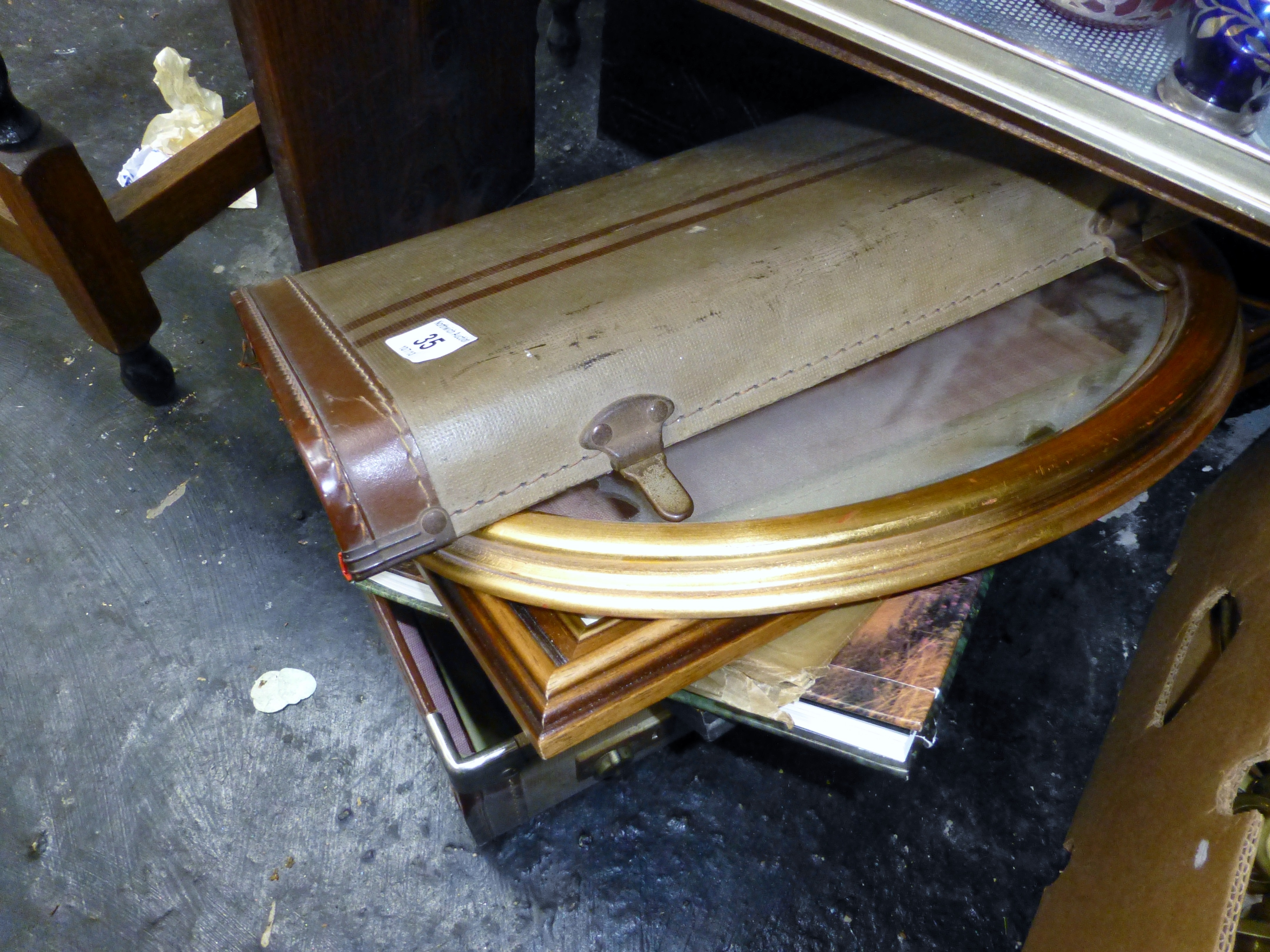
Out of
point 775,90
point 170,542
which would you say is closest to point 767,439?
point 775,90

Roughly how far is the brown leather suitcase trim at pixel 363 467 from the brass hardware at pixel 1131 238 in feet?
2.36

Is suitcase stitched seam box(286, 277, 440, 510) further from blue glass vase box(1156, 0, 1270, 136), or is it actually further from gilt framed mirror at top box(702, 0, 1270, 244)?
blue glass vase box(1156, 0, 1270, 136)

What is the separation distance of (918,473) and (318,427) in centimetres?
49

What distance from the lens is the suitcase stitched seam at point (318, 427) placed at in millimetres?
609

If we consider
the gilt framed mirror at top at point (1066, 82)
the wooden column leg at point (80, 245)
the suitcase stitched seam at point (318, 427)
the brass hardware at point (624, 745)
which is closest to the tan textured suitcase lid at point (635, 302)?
the suitcase stitched seam at point (318, 427)

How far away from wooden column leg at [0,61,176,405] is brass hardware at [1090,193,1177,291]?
46.8 inches

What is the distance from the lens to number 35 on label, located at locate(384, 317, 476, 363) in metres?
0.67

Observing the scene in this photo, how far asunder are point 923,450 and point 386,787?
0.80m

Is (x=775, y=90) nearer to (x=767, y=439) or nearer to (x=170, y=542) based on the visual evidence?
(x=767, y=439)

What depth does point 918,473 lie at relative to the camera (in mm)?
739

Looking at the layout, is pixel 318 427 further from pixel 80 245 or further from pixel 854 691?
pixel 80 245

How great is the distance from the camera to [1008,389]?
0.81m

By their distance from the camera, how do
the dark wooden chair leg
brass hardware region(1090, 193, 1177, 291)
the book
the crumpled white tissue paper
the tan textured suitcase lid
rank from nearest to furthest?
the tan textured suitcase lid, the book, brass hardware region(1090, 193, 1177, 291), the crumpled white tissue paper, the dark wooden chair leg

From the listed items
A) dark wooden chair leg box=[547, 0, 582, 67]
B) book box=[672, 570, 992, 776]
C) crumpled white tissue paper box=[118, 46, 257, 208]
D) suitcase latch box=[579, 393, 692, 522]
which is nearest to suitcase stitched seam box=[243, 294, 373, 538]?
suitcase latch box=[579, 393, 692, 522]
